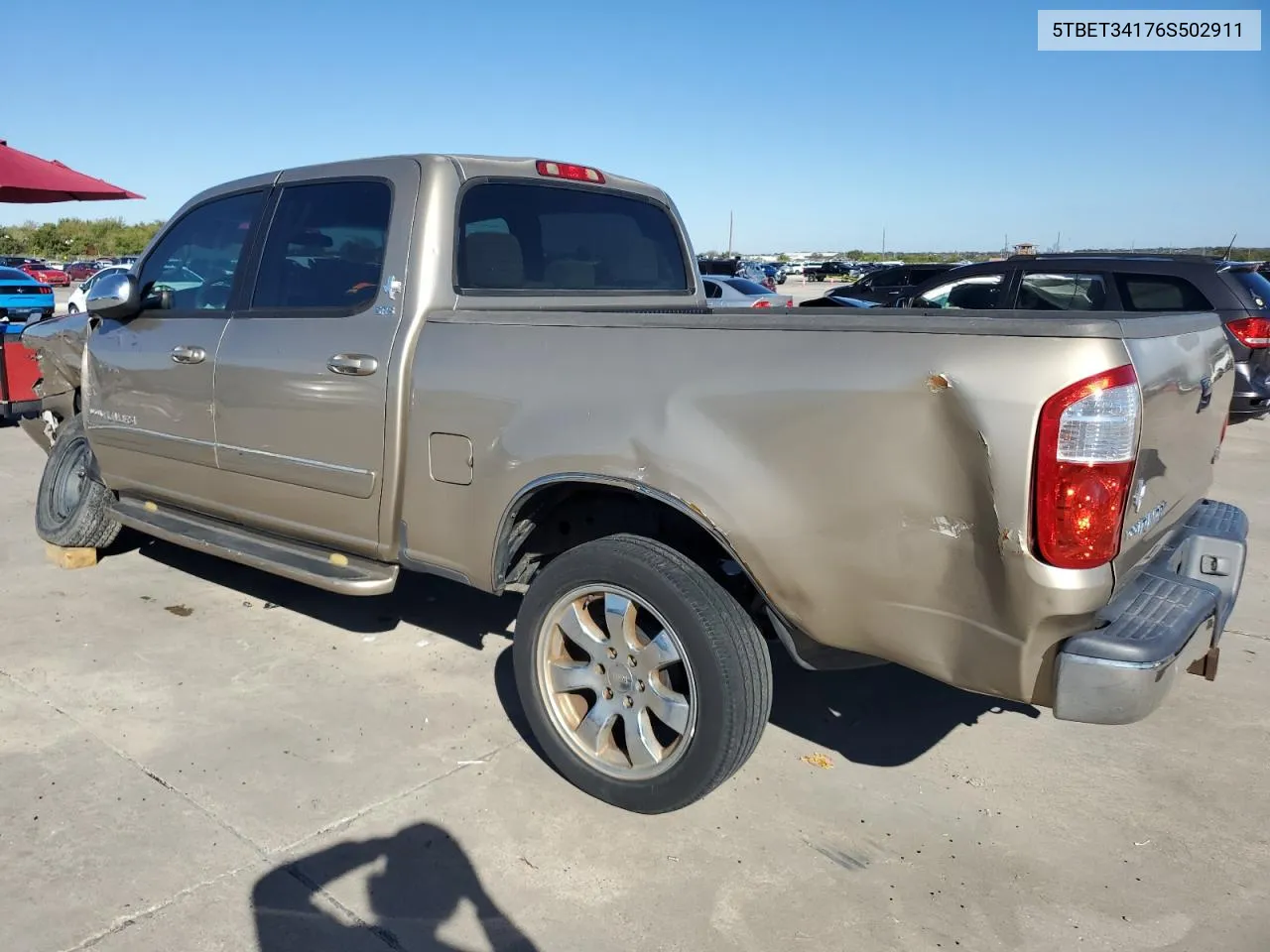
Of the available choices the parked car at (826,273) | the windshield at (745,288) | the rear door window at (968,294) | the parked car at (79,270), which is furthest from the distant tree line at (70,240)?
the rear door window at (968,294)

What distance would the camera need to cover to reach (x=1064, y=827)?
3.10 metres

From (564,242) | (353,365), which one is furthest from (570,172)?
(353,365)

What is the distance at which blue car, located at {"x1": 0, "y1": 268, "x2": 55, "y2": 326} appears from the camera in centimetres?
1911

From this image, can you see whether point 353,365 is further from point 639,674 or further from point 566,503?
point 639,674

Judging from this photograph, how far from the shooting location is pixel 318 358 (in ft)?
12.2

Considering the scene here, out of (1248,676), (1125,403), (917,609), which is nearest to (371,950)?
(917,609)

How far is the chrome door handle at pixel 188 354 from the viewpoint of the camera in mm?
4243

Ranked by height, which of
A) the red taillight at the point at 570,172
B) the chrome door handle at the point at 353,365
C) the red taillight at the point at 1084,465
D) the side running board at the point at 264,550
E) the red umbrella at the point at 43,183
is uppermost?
the red umbrella at the point at 43,183

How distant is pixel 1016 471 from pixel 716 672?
1000 millimetres

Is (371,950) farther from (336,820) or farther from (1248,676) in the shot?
(1248,676)

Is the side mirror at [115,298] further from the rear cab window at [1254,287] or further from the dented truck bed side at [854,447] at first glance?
the rear cab window at [1254,287]

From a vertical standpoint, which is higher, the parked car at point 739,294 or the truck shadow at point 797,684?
the parked car at point 739,294

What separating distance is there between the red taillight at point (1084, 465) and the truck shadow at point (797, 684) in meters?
1.46

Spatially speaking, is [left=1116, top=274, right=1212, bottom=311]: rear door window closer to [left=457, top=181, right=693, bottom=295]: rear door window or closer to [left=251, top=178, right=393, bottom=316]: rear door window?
[left=457, top=181, right=693, bottom=295]: rear door window
